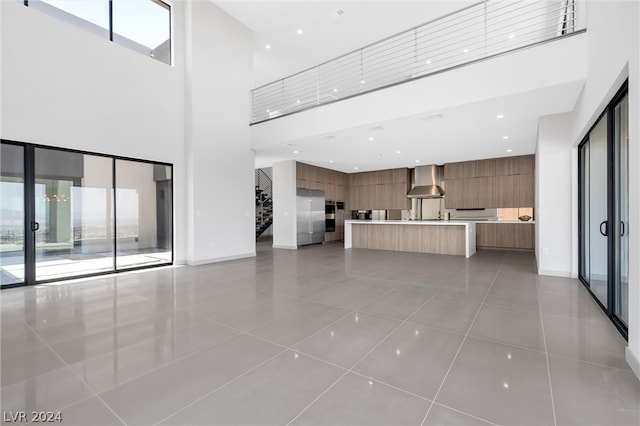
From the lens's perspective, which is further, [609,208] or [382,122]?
[382,122]

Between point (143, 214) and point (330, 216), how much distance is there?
712cm

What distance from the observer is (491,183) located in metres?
9.54

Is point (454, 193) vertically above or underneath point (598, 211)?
above

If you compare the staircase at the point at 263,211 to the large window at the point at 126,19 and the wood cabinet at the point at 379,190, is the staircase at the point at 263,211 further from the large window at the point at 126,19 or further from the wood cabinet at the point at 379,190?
the large window at the point at 126,19

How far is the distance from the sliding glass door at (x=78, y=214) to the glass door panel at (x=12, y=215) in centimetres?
1

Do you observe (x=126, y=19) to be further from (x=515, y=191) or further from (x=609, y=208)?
(x=515, y=191)

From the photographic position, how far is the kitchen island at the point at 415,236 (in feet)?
25.6

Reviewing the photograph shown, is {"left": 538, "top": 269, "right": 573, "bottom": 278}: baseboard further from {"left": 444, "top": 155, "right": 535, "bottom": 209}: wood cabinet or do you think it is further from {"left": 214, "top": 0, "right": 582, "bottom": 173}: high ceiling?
{"left": 444, "top": 155, "right": 535, "bottom": 209}: wood cabinet

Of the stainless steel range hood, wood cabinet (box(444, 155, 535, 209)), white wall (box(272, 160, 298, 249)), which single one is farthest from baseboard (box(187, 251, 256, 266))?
wood cabinet (box(444, 155, 535, 209))

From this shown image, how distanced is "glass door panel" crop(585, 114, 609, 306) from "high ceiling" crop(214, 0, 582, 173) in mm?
949

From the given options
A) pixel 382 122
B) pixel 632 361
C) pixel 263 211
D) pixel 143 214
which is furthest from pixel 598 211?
pixel 263 211

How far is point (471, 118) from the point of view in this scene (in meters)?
5.38

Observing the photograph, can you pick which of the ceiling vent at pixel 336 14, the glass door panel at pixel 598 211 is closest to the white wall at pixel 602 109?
the glass door panel at pixel 598 211

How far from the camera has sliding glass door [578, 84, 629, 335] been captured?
2.76 metres
